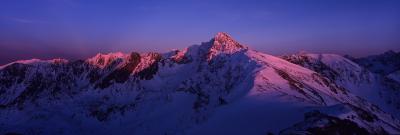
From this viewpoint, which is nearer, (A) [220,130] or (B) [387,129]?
(B) [387,129]

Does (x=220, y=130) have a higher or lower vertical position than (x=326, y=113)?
lower

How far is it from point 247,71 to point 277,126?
182ft

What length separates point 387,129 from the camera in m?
107

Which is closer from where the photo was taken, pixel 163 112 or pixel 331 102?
pixel 331 102

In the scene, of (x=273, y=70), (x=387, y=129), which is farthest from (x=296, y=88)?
(x=387, y=129)

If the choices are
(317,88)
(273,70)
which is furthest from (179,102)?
(317,88)

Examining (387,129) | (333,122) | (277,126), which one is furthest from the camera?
(277,126)

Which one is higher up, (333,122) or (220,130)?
(333,122)

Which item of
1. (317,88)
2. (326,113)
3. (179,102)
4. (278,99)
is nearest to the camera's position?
(326,113)

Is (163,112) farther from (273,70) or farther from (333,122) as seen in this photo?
(333,122)

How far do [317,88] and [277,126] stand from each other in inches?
2052

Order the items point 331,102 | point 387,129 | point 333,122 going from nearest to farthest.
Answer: point 333,122
point 387,129
point 331,102

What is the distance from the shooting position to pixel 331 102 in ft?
484

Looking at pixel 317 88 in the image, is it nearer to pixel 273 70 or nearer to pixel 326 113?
pixel 273 70
